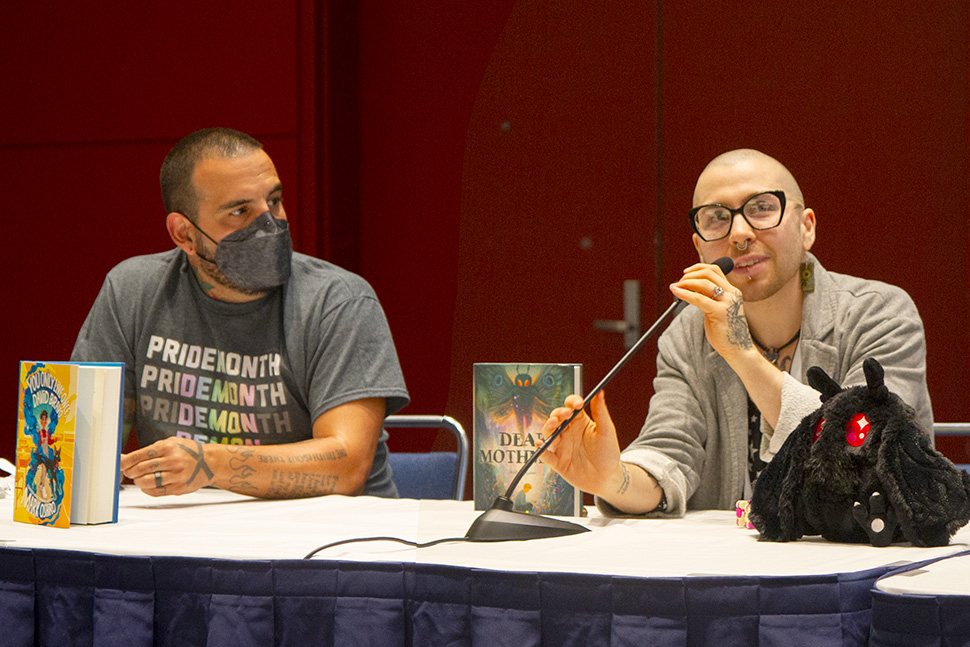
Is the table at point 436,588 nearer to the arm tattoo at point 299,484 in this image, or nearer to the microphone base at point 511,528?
the microphone base at point 511,528

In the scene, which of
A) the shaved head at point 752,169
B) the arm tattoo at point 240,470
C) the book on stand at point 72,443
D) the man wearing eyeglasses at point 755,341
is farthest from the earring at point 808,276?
the book on stand at point 72,443

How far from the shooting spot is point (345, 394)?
171cm

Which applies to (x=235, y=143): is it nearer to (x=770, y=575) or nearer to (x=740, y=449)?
(x=740, y=449)

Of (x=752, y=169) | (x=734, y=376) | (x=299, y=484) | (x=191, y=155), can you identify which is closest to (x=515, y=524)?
(x=299, y=484)

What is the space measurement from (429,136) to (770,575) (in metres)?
2.45

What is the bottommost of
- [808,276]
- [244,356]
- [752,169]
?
[244,356]

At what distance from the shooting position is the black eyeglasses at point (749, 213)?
1569 millimetres

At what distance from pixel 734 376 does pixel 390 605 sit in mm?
878

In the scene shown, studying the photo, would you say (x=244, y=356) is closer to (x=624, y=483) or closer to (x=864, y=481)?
(x=624, y=483)

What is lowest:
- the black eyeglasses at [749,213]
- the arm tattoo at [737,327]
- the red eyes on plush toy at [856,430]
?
the red eyes on plush toy at [856,430]

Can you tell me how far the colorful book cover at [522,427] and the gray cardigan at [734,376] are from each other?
14cm

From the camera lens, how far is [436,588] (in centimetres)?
90

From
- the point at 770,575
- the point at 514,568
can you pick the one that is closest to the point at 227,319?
the point at 514,568

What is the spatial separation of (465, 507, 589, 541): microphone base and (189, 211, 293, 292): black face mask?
844 millimetres
